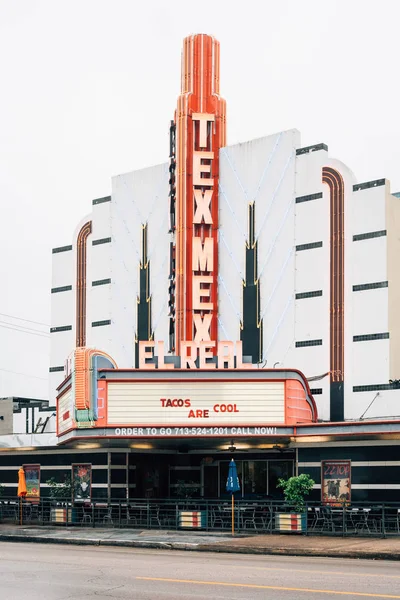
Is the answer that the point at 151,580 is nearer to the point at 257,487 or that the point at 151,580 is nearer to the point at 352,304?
the point at 257,487

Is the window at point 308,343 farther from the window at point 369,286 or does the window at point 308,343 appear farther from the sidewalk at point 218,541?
the sidewalk at point 218,541

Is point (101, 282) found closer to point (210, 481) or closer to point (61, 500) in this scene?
point (61, 500)

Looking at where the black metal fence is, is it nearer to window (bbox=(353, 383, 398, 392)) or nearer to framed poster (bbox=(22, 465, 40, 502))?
framed poster (bbox=(22, 465, 40, 502))

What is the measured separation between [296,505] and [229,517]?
117 inches

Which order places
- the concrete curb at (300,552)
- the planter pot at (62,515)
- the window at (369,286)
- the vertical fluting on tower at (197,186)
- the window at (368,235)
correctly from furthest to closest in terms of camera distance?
the vertical fluting on tower at (197,186) < the window at (368,235) < the window at (369,286) < the planter pot at (62,515) < the concrete curb at (300,552)

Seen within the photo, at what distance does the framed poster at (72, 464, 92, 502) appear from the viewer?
131 feet

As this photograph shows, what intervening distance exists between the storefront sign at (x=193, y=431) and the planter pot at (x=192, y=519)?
335cm

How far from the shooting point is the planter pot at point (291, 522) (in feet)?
101

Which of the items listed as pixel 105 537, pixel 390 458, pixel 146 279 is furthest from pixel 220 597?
pixel 146 279

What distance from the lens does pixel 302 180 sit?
4706 cm

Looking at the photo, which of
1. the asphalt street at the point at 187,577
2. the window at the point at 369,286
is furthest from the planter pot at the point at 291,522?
the window at the point at 369,286

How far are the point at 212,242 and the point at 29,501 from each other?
14.3 m

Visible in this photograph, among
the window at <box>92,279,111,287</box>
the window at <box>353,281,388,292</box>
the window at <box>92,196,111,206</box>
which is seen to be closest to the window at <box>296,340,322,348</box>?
the window at <box>353,281,388,292</box>

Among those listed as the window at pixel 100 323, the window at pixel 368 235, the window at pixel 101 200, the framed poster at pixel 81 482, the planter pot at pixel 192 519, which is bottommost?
the planter pot at pixel 192 519
